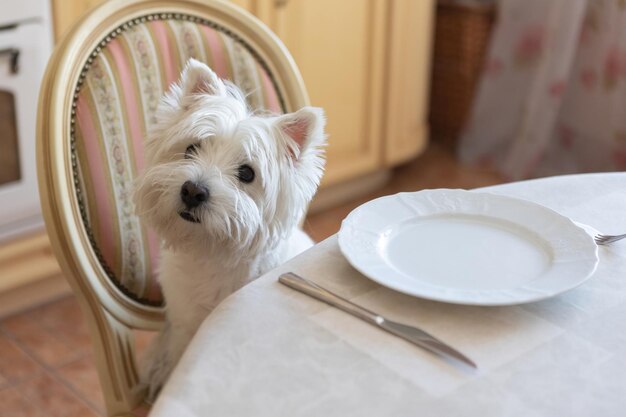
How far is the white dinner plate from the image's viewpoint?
904 mm

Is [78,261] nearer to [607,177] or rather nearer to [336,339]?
[336,339]

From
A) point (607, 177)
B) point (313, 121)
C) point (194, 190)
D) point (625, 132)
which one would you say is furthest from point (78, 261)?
point (625, 132)

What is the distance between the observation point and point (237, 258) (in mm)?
1242

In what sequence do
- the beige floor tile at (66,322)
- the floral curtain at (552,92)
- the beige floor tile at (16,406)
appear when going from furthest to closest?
the floral curtain at (552,92) < the beige floor tile at (66,322) < the beige floor tile at (16,406)

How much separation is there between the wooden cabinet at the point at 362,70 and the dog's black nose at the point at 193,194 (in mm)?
1367

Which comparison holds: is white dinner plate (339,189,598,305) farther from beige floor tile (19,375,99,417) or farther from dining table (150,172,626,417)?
beige floor tile (19,375,99,417)

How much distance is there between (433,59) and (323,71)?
83 centimetres

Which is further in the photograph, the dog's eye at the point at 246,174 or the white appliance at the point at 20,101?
the white appliance at the point at 20,101

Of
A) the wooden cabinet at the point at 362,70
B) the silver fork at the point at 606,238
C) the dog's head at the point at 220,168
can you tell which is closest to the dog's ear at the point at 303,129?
the dog's head at the point at 220,168

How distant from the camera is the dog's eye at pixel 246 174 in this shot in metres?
1.17

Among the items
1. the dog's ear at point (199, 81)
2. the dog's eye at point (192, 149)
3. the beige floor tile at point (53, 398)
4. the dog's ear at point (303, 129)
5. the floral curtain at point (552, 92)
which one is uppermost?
the dog's ear at point (199, 81)

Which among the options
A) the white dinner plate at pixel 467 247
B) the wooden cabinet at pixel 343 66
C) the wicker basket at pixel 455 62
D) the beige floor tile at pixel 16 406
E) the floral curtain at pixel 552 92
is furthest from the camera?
the wicker basket at pixel 455 62

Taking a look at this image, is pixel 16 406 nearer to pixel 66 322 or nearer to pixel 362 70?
pixel 66 322

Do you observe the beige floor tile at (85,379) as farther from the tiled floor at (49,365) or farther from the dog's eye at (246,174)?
the dog's eye at (246,174)
